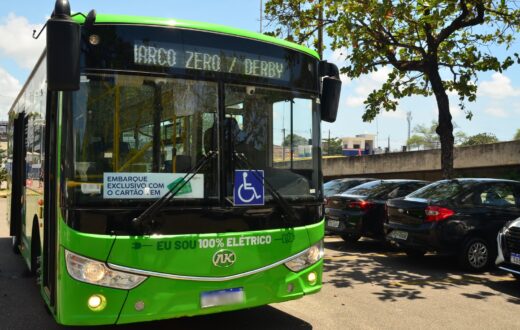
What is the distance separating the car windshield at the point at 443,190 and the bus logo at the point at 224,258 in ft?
17.7

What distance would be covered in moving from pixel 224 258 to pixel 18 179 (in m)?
5.73

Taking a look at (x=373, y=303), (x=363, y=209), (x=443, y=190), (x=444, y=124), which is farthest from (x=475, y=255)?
(x=444, y=124)

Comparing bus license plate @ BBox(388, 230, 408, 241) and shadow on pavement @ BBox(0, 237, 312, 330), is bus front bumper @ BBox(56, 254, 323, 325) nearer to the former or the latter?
shadow on pavement @ BBox(0, 237, 312, 330)

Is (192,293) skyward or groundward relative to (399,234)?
skyward

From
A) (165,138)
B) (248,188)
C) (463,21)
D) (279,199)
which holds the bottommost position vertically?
(279,199)

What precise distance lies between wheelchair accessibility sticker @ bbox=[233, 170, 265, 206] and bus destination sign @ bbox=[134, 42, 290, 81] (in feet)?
3.09

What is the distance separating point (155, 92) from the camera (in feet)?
14.7

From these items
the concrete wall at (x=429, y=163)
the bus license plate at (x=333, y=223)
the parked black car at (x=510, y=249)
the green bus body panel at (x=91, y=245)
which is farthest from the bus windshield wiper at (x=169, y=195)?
the concrete wall at (x=429, y=163)

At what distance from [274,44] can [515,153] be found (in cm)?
1881

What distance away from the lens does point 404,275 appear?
8352 millimetres

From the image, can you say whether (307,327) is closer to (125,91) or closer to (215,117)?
(215,117)

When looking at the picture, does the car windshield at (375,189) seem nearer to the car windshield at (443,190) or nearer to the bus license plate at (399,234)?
the car windshield at (443,190)

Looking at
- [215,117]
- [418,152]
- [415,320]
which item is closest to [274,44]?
[215,117]

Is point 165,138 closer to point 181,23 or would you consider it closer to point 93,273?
point 181,23
